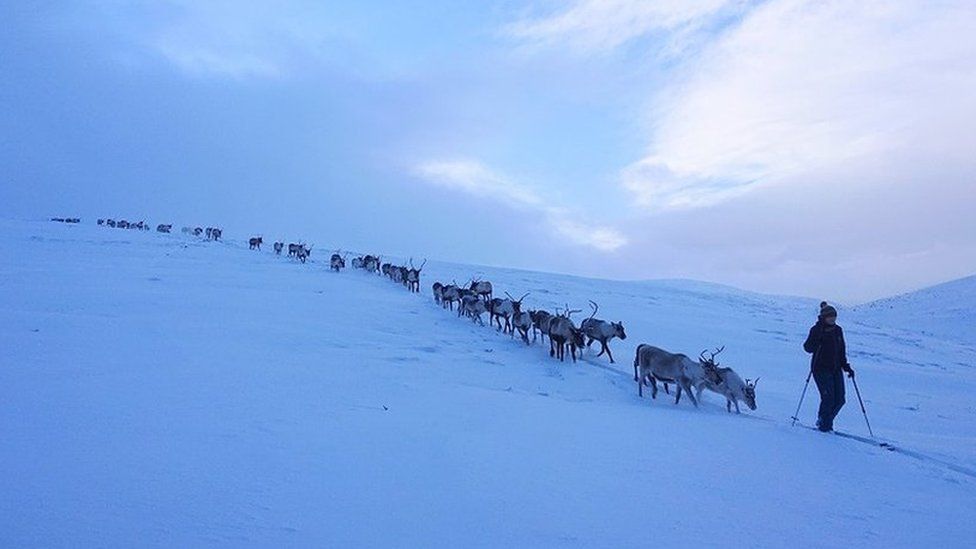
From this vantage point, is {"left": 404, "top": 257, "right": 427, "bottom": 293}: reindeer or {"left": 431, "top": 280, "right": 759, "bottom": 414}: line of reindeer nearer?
{"left": 431, "top": 280, "right": 759, "bottom": 414}: line of reindeer

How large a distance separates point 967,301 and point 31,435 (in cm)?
5915

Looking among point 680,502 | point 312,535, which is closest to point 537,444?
point 680,502

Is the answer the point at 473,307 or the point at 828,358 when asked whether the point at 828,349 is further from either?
the point at 473,307

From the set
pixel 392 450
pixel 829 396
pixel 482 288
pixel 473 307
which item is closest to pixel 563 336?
pixel 473 307

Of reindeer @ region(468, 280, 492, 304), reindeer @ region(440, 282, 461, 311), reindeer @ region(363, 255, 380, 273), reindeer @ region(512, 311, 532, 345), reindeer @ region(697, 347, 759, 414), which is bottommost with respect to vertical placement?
reindeer @ region(697, 347, 759, 414)

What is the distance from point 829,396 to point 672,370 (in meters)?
2.33

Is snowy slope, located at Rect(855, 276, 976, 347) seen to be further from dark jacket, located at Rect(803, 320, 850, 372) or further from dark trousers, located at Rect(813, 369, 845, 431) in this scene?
dark trousers, located at Rect(813, 369, 845, 431)

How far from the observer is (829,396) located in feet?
29.4

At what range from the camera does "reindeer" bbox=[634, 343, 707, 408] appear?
10.4 m

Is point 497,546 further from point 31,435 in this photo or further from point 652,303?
point 652,303

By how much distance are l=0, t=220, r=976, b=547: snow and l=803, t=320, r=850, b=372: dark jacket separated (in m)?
1.33

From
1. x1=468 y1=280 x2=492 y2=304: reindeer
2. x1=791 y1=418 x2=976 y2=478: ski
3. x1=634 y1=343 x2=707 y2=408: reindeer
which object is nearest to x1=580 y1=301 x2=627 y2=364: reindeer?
x1=634 y1=343 x2=707 y2=408: reindeer

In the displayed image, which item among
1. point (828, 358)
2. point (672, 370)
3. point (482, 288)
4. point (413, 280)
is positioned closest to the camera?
point (828, 358)

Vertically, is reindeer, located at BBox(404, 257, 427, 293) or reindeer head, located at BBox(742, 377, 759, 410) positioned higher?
reindeer, located at BBox(404, 257, 427, 293)
